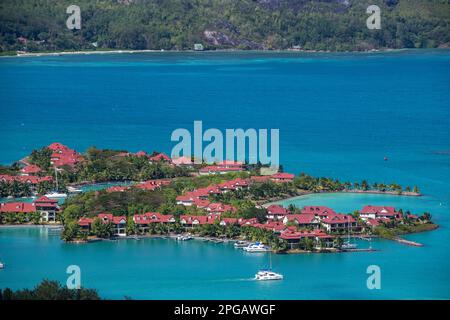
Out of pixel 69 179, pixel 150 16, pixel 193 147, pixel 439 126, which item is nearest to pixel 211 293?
pixel 69 179

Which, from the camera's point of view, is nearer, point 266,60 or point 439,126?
point 439,126

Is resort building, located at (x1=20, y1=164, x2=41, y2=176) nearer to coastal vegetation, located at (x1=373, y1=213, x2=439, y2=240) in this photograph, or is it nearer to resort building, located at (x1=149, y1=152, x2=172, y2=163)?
resort building, located at (x1=149, y1=152, x2=172, y2=163)

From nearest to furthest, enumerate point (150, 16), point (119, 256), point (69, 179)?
point (119, 256) < point (69, 179) < point (150, 16)

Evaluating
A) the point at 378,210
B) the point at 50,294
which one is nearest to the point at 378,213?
the point at 378,210

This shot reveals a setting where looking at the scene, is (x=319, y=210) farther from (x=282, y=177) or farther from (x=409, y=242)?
(x=282, y=177)

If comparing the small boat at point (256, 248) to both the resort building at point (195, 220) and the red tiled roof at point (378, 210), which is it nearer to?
the resort building at point (195, 220)

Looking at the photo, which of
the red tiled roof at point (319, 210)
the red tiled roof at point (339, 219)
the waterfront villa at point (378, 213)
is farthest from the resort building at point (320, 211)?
the waterfront villa at point (378, 213)
